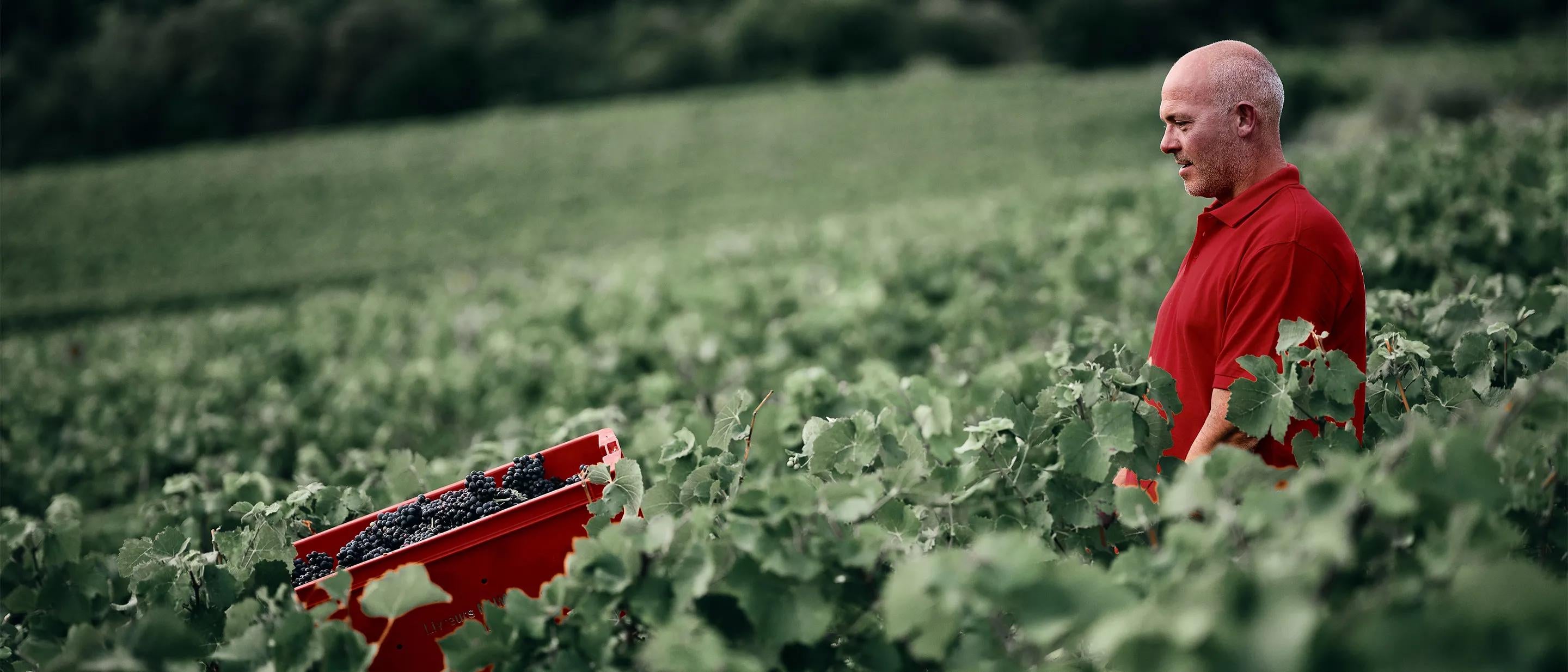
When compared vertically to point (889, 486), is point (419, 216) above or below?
above

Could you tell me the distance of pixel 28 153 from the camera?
1864 inches

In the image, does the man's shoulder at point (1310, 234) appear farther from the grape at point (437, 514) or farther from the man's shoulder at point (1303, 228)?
the grape at point (437, 514)

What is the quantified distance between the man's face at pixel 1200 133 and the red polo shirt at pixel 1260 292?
0.07 m

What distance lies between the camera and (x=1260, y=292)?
6.75 feet

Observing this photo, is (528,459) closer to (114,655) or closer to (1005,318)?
(114,655)

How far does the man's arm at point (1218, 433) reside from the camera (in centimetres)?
208

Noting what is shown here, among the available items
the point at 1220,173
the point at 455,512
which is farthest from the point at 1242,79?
the point at 455,512

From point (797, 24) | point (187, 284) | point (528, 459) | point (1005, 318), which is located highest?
point (797, 24)

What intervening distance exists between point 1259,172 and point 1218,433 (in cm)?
65

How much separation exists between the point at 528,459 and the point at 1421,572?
6.83ft

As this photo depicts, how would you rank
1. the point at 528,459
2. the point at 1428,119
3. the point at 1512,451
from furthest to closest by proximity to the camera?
the point at 1428,119, the point at 528,459, the point at 1512,451

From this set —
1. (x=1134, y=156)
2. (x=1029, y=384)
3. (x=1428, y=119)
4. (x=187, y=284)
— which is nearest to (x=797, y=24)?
(x=1134, y=156)

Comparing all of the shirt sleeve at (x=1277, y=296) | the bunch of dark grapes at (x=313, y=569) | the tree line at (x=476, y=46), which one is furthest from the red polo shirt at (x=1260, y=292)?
the tree line at (x=476, y=46)

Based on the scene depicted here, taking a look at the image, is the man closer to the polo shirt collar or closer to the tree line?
the polo shirt collar
